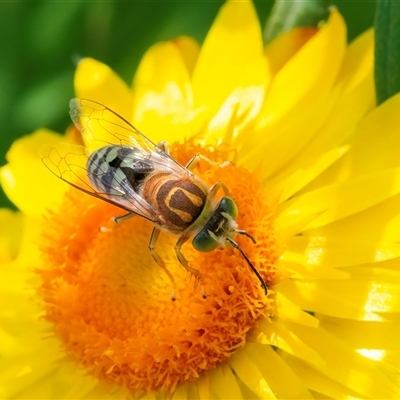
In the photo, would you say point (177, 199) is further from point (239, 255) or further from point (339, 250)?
point (339, 250)

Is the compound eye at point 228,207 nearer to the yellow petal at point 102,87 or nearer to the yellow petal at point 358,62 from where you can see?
the yellow petal at point 358,62

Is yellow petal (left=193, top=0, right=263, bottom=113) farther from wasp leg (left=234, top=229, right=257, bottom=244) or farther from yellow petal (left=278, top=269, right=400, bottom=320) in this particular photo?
yellow petal (left=278, top=269, right=400, bottom=320)

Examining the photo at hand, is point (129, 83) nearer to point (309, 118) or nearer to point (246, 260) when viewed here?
point (309, 118)

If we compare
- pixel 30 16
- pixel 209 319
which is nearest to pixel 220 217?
pixel 209 319


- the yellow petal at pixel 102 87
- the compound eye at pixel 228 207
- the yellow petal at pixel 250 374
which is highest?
the yellow petal at pixel 102 87

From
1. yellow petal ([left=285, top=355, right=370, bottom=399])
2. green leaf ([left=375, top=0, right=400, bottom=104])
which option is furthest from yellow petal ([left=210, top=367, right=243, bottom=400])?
green leaf ([left=375, top=0, right=400, bottom=104])

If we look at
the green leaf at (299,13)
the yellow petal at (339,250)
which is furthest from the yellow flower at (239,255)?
the green leaf at (299,13)
